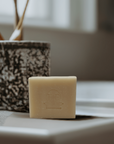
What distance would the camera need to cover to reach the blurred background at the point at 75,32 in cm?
92

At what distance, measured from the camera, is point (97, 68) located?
1.08m

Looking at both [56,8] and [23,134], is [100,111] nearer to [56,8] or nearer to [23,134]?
[23,134]

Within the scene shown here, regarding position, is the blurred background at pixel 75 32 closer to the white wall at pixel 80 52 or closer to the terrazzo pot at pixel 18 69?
the white wall at pixel 80 52

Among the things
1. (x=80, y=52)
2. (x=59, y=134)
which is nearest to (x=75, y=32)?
(x=80, y=52)

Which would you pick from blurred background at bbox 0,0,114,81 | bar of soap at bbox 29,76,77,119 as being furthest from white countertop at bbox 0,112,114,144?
blurred background at bbox 0,0,114,81

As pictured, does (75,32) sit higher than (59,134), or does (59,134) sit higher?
(75,32)

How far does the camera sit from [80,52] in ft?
3.43

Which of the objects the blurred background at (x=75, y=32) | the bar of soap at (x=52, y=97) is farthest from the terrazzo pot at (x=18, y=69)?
the blurred background at (x=75, y=32)

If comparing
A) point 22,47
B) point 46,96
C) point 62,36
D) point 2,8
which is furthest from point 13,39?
point 62,36

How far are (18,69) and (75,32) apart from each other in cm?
67

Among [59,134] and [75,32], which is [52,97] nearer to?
[59,134]

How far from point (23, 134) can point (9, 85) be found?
17 centimetres

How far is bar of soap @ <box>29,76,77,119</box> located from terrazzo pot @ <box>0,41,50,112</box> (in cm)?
6

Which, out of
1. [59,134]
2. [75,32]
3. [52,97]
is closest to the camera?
[59,134]
